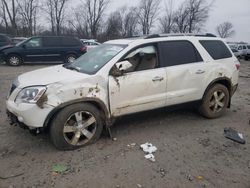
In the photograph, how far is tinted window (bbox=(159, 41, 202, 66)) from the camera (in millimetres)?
4781

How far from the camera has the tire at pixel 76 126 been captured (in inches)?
154

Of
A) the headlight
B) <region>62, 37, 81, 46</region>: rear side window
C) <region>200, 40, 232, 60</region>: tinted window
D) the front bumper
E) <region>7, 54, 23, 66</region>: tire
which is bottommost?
<region>7, 54, 23, 66</region>: tire

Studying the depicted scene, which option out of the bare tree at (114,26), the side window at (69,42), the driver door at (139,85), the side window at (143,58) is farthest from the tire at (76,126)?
the bare tree at (114,26)

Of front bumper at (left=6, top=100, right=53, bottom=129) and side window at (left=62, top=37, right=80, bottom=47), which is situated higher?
side window at (left=62, top=37, right=80, bottom=47)

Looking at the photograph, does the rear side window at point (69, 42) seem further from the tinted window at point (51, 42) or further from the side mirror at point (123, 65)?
the side mirror at point (123, 65)

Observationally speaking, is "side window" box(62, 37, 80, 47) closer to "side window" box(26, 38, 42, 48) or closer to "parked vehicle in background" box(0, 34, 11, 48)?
"side window" box(26, 38, 42, 48)

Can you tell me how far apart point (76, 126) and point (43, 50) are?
1168 cm

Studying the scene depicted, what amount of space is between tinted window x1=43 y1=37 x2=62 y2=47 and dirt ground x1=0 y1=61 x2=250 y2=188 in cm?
1035

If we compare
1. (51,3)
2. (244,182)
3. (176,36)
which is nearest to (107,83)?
(176,36)

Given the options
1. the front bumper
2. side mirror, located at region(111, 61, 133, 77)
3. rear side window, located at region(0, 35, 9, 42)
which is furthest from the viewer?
rear side window, located at region(0, 35, 9, 42)

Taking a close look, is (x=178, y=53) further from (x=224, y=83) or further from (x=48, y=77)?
(x=48, y=77)

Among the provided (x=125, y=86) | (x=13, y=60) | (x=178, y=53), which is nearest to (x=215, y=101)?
(x=178, y=53)

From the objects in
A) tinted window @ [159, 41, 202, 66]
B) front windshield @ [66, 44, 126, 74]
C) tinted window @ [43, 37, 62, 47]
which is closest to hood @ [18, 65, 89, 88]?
front windshield @ [66, 44, 126, 74]

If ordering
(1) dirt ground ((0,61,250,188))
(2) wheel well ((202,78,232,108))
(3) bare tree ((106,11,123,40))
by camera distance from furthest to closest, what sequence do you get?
(3) bare tree ((106,11,123,40)) < (2) wheel well ((202,78,232,108)) < (1) dirt ground ((0,61,250,188))
